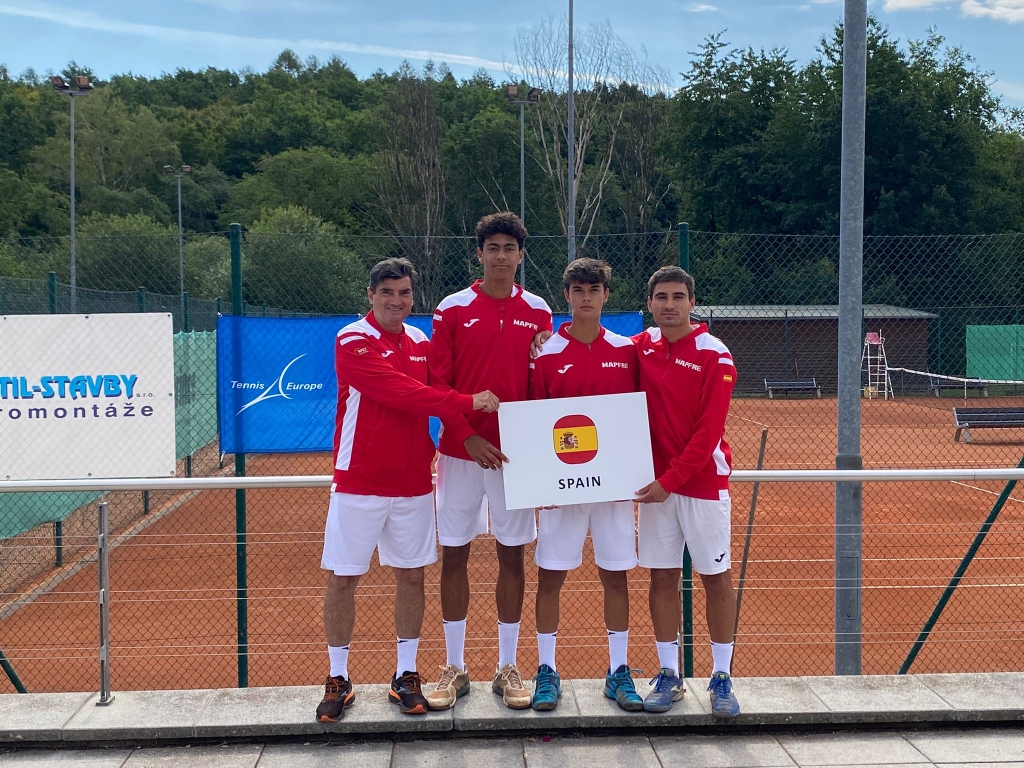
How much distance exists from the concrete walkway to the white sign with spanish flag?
35.8 inches

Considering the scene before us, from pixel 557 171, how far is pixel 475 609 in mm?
32486

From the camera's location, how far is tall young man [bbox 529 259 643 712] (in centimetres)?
393

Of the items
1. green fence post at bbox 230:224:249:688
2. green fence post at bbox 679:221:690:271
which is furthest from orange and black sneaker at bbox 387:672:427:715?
green fence post at bbox 679:221:690:271

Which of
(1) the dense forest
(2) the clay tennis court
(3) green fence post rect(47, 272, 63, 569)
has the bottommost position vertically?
(2) the clay tennis court

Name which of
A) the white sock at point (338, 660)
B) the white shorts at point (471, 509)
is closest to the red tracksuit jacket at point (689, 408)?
the white shorts at point (471, 509)

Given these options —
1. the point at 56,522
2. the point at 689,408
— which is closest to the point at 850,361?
the point at 689,408

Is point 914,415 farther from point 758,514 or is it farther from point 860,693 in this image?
A: point 860,693

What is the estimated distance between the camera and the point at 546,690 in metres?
3.96

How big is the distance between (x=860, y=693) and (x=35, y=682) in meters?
5.59

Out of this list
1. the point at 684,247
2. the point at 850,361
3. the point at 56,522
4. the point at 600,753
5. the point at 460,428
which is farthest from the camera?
the point at 56,522

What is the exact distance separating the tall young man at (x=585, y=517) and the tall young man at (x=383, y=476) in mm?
415

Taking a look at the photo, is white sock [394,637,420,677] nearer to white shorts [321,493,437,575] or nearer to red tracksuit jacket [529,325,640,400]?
white shorts [321,493,437,575]

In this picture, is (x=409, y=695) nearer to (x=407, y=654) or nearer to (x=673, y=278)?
(x=407, y=654)

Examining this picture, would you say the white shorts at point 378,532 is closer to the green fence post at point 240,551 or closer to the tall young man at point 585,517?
the tall young man at point 585,517
